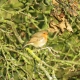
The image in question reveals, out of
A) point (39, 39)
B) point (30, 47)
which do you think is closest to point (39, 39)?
point (39, 39)

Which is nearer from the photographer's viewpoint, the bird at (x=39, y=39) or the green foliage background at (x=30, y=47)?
the green foliage background at (x=30, y=47)

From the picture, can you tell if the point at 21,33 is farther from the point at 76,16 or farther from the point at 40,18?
the point at 76,16

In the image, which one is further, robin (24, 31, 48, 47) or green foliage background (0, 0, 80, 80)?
robin (24, 31, 48, 47)

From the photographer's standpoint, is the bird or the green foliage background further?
the bird

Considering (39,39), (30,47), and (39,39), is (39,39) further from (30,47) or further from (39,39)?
(30,47)

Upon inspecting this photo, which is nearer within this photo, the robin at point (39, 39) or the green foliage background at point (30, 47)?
the green foliage background at point (30, 47)
